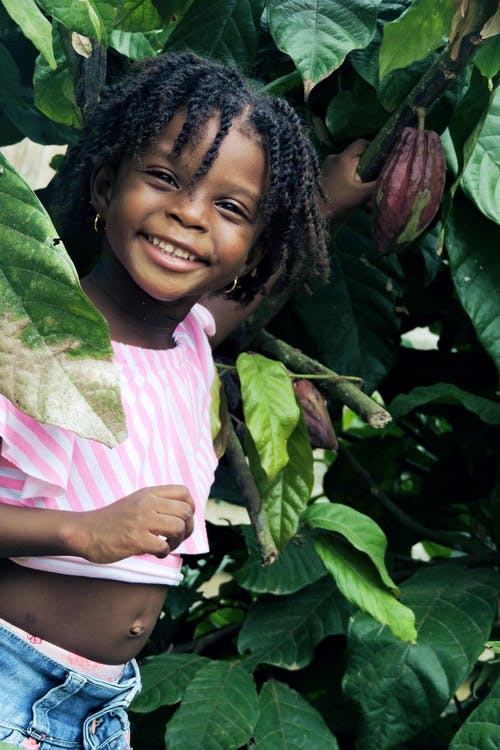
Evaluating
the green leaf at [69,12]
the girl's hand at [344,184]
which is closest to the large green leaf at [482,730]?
the girl's hand at [344,184]

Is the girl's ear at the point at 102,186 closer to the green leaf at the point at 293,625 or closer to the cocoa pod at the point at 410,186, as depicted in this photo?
the cocoa pod at the point at 410,186

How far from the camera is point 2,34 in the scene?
1784mm

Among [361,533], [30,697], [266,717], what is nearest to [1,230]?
[30,697]

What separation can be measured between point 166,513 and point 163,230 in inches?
13.5

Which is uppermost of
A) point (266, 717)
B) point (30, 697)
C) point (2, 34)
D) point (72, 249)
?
point (2, 34)

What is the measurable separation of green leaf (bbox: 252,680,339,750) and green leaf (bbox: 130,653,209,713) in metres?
0.12

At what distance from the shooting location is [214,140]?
3.99 ft

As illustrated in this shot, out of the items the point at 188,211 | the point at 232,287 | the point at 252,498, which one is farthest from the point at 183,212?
the point at 252,498

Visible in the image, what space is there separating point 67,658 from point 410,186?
0.73 meters

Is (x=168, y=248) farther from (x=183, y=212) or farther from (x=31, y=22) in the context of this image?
(x=31, y=22)

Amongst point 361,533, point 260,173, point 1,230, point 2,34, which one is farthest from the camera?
point 2,34

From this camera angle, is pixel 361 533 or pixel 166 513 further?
pixel 361 533

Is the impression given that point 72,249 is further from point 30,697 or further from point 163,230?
point 30,697

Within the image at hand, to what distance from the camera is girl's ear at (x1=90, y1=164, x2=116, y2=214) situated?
1297 millimetres
